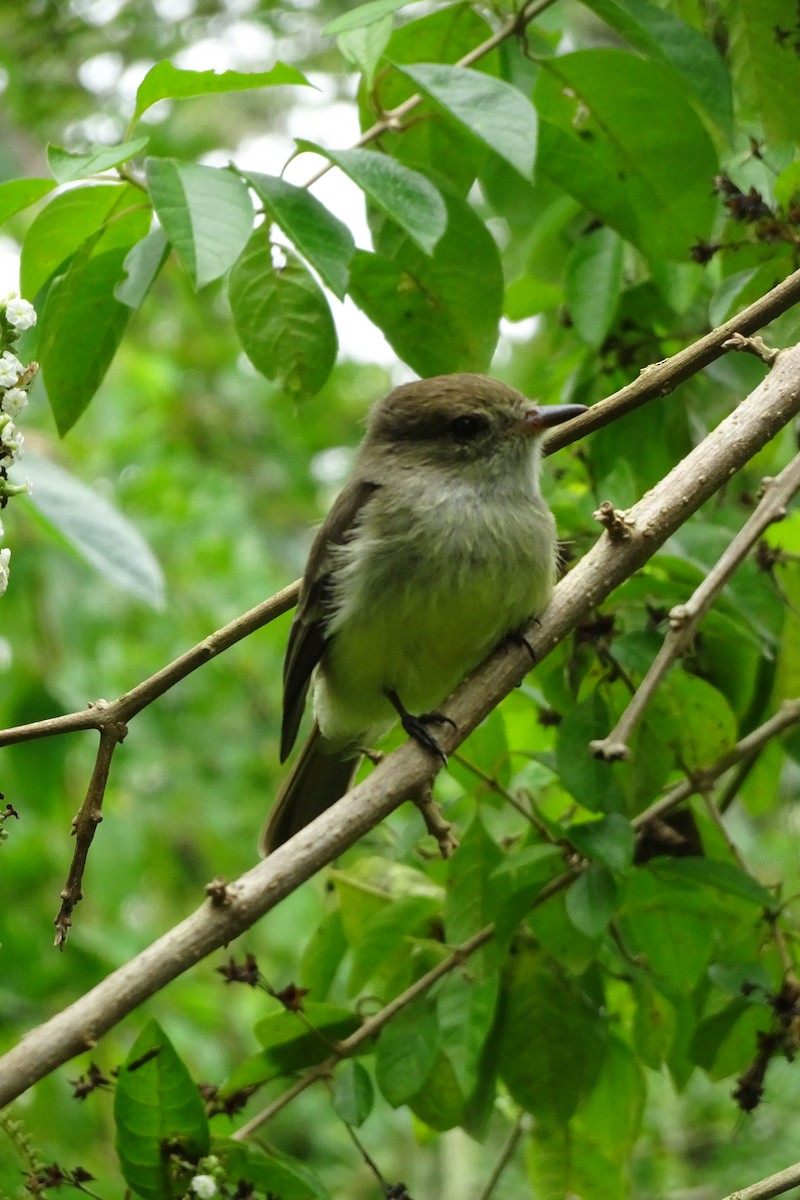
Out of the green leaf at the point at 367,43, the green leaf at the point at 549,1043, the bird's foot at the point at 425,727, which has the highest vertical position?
the green leaf at the point at 367,43

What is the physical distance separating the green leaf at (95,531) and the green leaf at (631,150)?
1.22 meters

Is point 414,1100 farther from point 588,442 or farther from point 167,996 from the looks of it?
point 167,996

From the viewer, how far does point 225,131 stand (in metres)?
9.71

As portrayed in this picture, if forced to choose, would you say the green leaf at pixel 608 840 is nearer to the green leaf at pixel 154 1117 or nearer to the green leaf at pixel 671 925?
the green leaf at pixel 671 925

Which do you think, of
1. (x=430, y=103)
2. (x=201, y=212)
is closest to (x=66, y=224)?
(x=201, y=212)

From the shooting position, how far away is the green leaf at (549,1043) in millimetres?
2471

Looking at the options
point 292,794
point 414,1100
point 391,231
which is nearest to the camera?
point 414,1100

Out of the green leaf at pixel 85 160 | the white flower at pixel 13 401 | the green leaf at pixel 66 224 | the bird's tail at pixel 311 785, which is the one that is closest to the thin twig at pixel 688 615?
the white flower at pixel 13 401

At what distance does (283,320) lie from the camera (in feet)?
8.22

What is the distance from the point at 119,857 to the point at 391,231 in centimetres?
270

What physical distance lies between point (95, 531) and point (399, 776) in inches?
48.9

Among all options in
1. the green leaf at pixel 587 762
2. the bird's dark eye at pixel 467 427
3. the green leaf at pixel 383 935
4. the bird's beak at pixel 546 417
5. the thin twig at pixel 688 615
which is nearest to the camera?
the thin twig at pixel 688 615

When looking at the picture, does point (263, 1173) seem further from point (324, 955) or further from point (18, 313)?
point (18, 313)

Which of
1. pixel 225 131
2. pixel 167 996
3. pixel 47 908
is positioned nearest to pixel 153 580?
pixel 47 908
